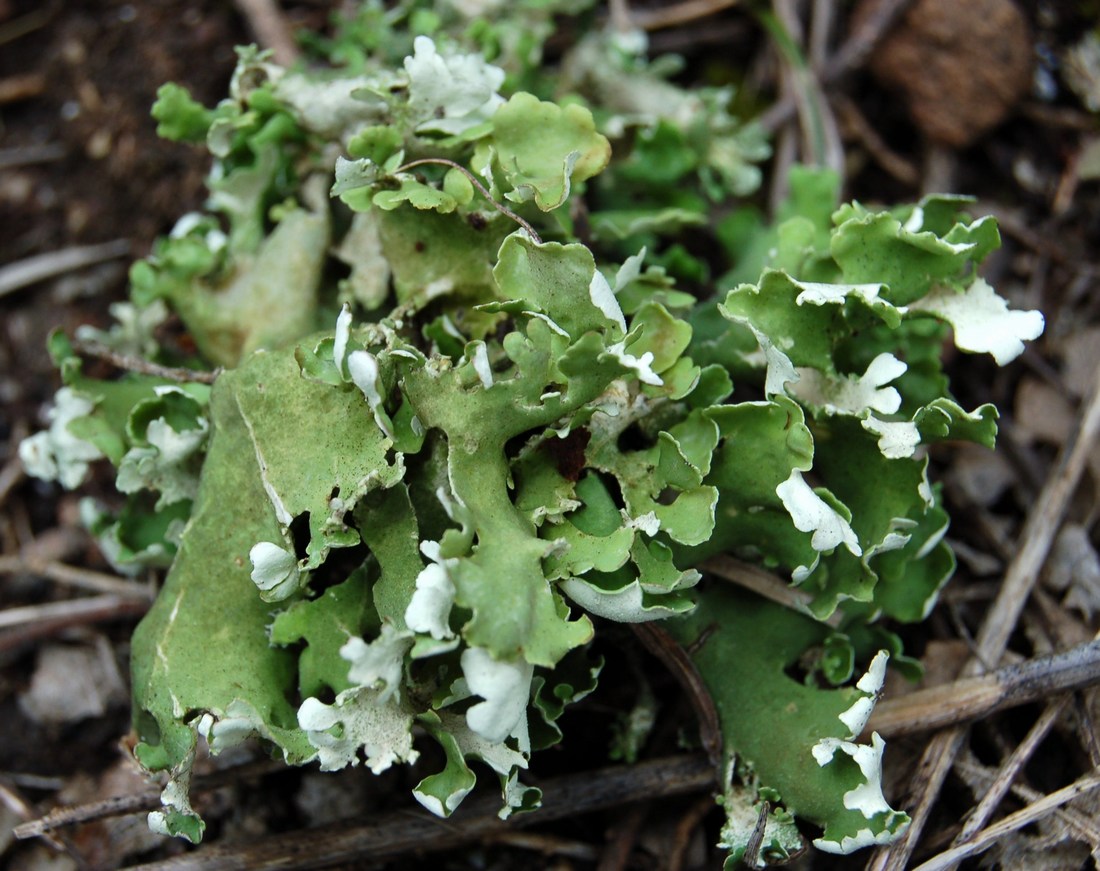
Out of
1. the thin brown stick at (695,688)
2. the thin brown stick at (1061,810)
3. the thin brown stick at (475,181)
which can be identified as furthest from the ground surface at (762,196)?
the thin brown stick at (475,181)

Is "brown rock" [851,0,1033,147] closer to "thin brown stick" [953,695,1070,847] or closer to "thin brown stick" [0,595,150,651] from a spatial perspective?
"thin brown stick" [953,695,1070,847]

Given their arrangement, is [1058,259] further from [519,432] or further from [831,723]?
[519,432]

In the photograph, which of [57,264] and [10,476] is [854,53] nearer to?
[57,264]

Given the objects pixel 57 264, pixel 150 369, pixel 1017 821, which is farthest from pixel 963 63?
pixel 57 264

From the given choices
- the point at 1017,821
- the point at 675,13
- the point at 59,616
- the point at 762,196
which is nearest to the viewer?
the point at 1017,821

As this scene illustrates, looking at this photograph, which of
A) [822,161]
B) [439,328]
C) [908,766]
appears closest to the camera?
[439,328]

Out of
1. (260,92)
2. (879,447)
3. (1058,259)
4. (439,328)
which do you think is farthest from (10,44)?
(1058,259)
